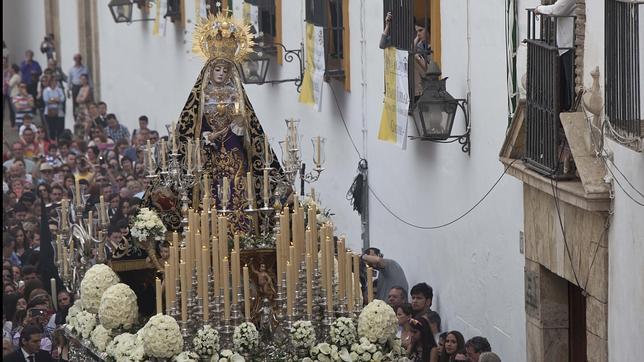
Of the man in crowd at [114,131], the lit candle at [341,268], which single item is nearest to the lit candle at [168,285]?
the lit candle at [341,268]

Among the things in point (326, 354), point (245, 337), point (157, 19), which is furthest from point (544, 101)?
point (157, 19)

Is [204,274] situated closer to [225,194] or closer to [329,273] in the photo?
[329,273]

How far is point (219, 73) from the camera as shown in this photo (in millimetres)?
15438

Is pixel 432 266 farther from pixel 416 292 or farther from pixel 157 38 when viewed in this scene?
pixel 157 38

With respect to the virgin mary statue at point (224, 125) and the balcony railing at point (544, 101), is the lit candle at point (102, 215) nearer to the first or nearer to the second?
the virgin mary statue at point (224, 125)

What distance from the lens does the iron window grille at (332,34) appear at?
2217 cm

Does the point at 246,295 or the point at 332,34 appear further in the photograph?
the point at 332,34

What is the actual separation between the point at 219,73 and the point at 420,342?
3.05 meters

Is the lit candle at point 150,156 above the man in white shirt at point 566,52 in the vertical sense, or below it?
below

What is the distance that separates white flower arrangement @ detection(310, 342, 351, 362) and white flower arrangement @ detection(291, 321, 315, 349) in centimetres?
6

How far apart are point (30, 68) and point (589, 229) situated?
20.2 m

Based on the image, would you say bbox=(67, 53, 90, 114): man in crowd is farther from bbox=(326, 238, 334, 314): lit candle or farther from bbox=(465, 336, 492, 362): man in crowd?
bbox=(326, 238, 334, 314): lit candle

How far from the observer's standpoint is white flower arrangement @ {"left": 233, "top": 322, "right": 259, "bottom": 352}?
14117 mm

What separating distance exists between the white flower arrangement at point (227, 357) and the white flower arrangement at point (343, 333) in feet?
2.06
